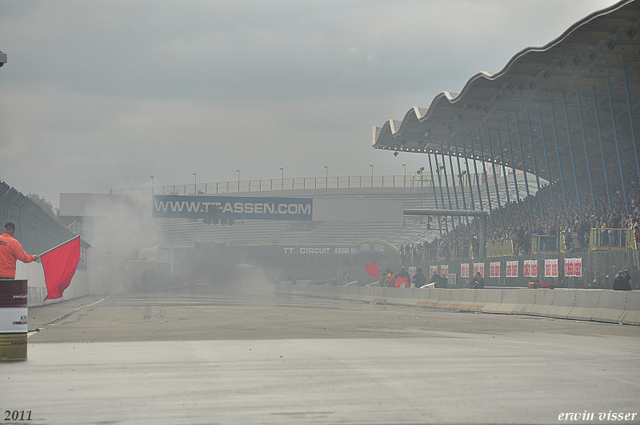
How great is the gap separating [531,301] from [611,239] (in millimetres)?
4640

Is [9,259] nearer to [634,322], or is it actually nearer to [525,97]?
[634,322]

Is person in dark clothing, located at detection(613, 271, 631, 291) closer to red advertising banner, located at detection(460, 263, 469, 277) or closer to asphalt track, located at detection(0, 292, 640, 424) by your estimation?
asphalt track, located at detection(0, 292, 640, 424)

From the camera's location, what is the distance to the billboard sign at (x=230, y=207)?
156 ft

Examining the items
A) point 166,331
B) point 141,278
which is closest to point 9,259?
point 166,331

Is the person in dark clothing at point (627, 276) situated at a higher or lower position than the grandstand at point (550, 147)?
lower

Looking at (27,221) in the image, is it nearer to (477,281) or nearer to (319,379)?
(477,281)

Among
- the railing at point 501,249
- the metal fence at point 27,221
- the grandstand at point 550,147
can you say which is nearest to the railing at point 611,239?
the grandstand at point 550,147

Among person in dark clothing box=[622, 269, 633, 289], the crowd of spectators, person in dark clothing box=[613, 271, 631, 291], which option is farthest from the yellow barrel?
the crowd of spectators

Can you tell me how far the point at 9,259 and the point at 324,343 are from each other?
5.03m

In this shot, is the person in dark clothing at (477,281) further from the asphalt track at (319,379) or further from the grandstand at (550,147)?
the asphalt track at (319,379)

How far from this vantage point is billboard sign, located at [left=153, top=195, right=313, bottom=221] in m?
47.7

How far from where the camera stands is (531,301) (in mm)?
23031

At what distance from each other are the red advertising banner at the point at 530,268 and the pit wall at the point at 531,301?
1.74 metres

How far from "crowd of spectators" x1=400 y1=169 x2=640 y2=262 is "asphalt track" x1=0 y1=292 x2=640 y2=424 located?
49.5 ft
